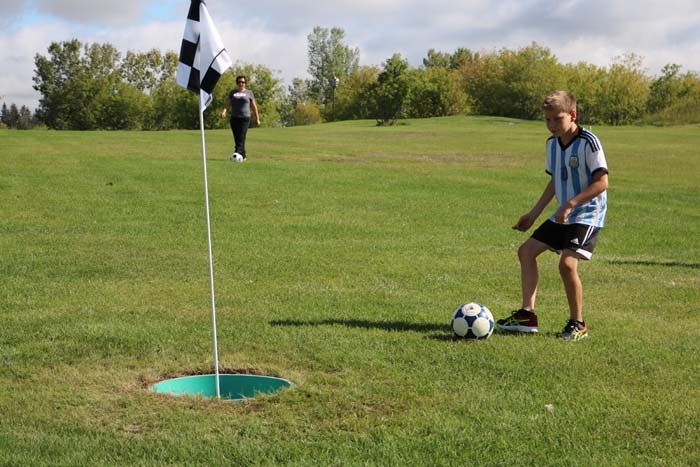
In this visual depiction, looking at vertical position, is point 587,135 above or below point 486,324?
above

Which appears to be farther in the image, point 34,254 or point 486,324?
point 34,254

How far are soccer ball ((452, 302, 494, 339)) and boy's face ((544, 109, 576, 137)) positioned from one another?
1576mm

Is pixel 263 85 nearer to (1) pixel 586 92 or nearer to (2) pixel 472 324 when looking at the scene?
(1) pixel 586 92

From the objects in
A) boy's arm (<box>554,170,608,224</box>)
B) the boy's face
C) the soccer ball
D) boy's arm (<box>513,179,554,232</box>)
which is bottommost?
the soccer ball

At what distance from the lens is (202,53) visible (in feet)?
18.3

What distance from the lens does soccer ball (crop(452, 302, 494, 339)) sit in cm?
690

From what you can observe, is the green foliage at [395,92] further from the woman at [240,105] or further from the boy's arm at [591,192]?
the boy's arm at [591,192]

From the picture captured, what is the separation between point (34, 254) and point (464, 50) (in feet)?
433

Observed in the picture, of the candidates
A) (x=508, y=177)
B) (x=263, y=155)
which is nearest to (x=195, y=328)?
(x=508, y=177)

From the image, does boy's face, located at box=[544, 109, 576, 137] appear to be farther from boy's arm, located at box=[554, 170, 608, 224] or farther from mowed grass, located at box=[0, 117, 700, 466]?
mowed grass, located at box=[0, 117, 700, 466]

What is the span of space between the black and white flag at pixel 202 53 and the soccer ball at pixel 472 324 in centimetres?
269

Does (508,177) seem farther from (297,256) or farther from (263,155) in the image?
(297,256)

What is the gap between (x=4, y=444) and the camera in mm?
4609

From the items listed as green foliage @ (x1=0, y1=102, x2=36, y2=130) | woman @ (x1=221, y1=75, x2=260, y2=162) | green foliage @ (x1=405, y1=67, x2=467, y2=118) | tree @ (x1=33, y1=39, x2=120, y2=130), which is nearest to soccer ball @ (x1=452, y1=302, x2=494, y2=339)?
woman @ (x1=221, y1=75, x2=260, y2=162)
